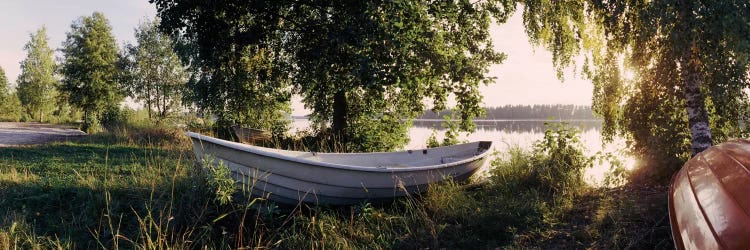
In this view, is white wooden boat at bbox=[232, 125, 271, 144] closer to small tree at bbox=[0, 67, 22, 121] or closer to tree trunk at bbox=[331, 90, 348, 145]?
tree trunk at bbox=[331, 90, 348, 145]

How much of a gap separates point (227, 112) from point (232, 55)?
4.40 meters

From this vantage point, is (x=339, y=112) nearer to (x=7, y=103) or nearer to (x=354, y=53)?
(x=354, y=53)

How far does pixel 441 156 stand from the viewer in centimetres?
1028

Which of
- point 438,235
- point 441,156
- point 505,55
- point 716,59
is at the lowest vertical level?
point 438,235

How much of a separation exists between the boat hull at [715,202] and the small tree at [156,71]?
30.6 m

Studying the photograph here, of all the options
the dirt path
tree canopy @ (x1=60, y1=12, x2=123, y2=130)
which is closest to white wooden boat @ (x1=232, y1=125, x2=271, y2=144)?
the dirt path

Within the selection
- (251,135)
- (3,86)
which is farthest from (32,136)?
(3,86)

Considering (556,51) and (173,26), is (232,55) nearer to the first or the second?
(173,26)

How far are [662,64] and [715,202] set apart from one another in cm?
450

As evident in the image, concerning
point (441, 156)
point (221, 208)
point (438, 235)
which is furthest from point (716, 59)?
point (221, 208)

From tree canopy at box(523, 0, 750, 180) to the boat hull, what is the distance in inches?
65.8

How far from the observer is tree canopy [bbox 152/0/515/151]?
9594 mm

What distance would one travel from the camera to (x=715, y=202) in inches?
117

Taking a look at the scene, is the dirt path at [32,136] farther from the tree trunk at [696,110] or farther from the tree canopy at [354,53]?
the tree trunk at [696,110]
